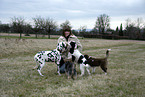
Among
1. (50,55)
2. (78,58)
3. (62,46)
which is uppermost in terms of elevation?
(62,46)

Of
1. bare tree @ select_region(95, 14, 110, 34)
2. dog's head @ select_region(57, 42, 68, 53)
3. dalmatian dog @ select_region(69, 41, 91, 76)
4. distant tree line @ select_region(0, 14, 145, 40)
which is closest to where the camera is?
dog's head @ select_region(57, 42, 68, 53)

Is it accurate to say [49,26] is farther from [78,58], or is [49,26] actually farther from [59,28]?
[78,58]

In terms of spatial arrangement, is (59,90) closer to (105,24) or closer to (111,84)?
(111,84)

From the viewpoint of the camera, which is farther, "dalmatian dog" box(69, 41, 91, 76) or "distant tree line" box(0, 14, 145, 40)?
Answer: "distant tree line" box(0, 14, 145, 40)

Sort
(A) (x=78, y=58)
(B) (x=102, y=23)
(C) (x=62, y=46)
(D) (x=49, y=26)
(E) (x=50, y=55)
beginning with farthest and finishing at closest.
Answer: (B) (x=102, y=23)
(D) (x=49, y=26)
(A) (x=78, y=58)
(E) (x=50, y=55)
(C) (x=62, y=46)

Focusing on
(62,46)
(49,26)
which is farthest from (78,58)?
(49,26)

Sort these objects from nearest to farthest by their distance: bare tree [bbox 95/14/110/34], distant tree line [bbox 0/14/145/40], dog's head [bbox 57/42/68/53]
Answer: dog's head [bbox 57/42/68/53], distant tree line [bbox 0/14/145/40], bare tree [bbox 95/14/110/34]

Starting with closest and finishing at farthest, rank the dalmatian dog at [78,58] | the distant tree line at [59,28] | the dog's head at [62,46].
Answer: the dog's head at [62,46]
the dalmatian dog at [78,58]
the distant tree line at [59,28]

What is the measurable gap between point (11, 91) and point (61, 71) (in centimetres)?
288

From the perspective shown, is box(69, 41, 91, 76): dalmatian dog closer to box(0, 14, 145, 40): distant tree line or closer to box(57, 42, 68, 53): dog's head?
box(57, 42, 68, 53): dog's head

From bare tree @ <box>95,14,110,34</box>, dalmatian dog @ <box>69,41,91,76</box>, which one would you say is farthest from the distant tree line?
dalmatian dog @ <box>69,41,91,76</box>

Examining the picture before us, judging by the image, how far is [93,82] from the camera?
5348 millimetres

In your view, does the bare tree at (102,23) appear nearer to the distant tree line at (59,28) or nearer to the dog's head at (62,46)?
the distant tree line at (59,28)

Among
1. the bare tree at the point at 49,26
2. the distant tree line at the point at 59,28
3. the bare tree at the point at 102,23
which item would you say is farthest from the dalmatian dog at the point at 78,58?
the bare tree at the point at 102,23
